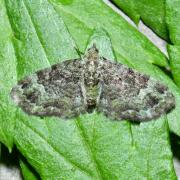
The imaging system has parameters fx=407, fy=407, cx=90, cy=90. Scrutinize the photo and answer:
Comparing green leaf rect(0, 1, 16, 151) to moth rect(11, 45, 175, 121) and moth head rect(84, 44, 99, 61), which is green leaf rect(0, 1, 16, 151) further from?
moth head rect(84, 44, 99, 61)

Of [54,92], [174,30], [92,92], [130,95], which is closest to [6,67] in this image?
[54,92]

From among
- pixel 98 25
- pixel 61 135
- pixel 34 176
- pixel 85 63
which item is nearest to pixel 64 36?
pixel 98 25

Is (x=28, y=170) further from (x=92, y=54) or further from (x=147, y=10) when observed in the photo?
Result: (x=147, y=10)

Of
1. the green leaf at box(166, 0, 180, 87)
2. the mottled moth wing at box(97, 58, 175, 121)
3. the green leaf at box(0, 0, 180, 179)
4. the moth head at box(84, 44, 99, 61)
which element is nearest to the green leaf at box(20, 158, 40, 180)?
the green leaf at box(0, 0, 180, 179)

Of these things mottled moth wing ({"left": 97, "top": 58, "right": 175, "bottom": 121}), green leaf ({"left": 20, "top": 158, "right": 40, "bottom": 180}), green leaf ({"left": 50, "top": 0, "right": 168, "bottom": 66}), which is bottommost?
green leaf ({"left": 20, "top": 158, "right": 40, "bottom": 180})

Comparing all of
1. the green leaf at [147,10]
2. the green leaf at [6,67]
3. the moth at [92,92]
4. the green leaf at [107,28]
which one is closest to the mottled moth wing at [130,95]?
the moth at [92,92]

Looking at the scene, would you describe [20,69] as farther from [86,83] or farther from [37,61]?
[86,83]
